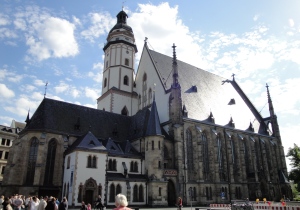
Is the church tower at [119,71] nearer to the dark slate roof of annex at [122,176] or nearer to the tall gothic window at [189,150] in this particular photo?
the tall gothic window at [189,150]

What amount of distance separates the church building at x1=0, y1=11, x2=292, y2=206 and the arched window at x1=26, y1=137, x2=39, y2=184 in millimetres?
113

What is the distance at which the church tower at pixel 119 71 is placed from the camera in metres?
44.1

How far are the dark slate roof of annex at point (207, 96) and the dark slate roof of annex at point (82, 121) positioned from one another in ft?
24.6

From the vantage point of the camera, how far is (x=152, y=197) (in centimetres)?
3053

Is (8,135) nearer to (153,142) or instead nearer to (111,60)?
(111,60)

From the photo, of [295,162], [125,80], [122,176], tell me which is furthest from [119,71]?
[295,162]

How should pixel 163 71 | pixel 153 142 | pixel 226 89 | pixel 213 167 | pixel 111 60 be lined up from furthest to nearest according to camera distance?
1. pixel 226 89
2. pixel 111 60
3. pixel 163 71
4. pixel 213 167
5. pixel 153 142

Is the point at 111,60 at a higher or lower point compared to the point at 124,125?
higher

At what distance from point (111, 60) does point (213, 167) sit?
78.6ft

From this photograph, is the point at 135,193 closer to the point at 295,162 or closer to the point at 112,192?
the point at 112,192

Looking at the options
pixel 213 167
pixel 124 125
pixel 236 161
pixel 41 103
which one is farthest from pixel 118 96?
pixel 236 161

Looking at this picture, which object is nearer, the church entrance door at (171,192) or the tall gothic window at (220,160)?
the church entrance door at (171,192)

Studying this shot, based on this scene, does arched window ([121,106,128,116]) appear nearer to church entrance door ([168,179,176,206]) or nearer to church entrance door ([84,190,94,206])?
church entrance door ([168,179,176,206])

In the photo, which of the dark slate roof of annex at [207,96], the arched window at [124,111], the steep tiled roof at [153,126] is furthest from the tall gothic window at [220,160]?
the arched window at [124,111]
